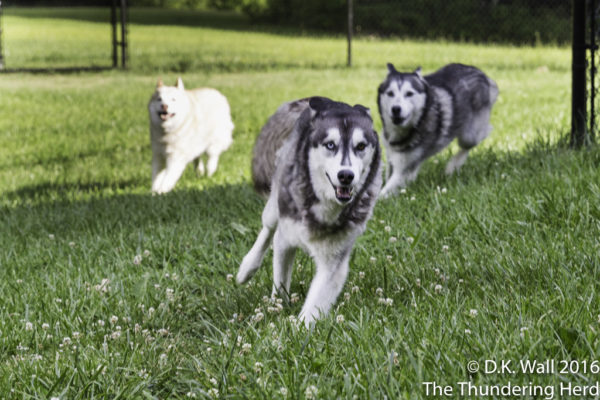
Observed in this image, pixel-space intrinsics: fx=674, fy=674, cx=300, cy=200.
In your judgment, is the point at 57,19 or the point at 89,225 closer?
the point at 89,225

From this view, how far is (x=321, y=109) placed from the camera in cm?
298

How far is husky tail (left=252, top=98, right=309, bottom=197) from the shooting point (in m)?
3.68

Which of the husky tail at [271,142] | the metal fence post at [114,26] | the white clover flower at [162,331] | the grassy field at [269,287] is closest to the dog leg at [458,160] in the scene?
the grassy field at [269,287]

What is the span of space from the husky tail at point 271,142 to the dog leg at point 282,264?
0.59m

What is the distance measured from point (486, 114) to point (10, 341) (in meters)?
5.10

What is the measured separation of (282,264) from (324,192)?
497 millimetres

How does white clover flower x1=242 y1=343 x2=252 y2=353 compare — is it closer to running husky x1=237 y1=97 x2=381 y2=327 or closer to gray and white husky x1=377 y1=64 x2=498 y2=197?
running husky x1=237 y1=97 x2=381 y2=327

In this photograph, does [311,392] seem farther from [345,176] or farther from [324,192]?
[324,192]

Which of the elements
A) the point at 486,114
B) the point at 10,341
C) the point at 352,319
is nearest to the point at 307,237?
the point at 352,319

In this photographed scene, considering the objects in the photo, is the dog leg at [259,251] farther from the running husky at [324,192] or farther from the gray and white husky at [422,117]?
the gray and white husky at [422,117]

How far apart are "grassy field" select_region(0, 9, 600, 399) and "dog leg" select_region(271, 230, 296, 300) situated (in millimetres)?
96

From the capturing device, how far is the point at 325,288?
301 cm

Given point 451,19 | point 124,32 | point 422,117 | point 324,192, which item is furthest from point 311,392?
point 451,19

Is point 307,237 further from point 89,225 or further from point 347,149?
point 89,225
